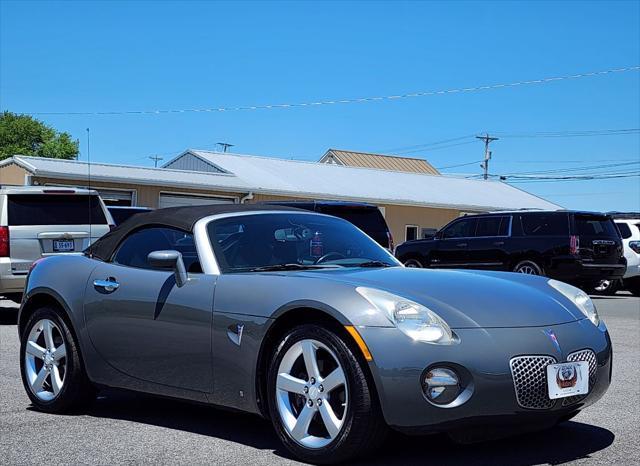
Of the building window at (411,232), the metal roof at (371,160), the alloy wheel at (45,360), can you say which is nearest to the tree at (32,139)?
the metal roof at (371,160)

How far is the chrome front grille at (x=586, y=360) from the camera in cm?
471

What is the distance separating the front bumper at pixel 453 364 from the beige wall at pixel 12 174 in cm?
2424

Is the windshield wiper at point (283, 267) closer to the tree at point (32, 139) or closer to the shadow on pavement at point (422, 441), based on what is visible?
the shadow on pavement at point (422, 441)

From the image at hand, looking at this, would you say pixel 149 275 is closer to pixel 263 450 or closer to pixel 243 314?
pixel 243 314

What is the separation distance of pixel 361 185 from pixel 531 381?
3231 centimetres

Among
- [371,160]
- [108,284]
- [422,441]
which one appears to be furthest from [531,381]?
[371,160]

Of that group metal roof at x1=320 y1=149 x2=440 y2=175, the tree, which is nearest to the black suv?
metal roof at x1=320 y1=149 x2=440 y2=175

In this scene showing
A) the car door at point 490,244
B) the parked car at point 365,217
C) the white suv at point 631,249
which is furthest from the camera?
the white suv at point 631,249

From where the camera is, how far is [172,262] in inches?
215

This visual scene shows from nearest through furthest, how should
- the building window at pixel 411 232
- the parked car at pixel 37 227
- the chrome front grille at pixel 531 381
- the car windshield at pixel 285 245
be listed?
1. the chrome front grille at pixel 531 381
2. the car windshield at pixel 285 245
3. the parked car at pixel 37 227
4. the building window at pixel 411 232

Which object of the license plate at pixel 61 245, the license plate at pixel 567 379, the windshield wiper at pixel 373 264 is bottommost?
the license plate at pixel 567 379

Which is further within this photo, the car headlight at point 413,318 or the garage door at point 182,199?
the garage door at point 182,199

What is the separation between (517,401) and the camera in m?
4.50

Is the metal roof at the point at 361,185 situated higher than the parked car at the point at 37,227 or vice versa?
the metal roof at the point at 361,185
